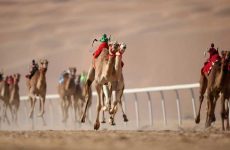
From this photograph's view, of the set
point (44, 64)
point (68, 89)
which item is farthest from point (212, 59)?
point (68, 89)

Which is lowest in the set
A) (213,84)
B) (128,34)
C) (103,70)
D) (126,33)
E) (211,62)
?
(213,84)

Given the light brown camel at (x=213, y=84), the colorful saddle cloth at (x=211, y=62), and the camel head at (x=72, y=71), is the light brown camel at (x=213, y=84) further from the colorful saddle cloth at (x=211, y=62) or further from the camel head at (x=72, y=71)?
the camel head at (x=72, y=71)

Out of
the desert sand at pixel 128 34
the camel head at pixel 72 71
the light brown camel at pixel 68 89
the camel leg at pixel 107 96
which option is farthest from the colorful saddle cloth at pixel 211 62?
the desert sand at pixel 128 34

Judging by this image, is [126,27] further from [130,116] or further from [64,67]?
[130,116]

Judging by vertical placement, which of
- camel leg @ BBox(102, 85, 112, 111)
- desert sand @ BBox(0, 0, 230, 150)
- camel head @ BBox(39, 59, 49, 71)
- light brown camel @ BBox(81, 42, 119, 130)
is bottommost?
camel leg @ BBox(102, 85, 112, 111)

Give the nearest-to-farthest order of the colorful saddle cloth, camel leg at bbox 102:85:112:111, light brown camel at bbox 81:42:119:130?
camel leg at bbox 102:85:112:111 → light brown camel at bbox 81:42:119:130 → the colorful saddle cloth

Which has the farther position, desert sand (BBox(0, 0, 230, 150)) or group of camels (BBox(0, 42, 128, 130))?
Answer: desert sand (BBox(0, 0, 230, 150))

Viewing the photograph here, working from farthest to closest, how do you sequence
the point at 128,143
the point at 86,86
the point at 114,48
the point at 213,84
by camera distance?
the point at 213,84 → the point at 86,86 → the point at 114,48 → the point at 128,143

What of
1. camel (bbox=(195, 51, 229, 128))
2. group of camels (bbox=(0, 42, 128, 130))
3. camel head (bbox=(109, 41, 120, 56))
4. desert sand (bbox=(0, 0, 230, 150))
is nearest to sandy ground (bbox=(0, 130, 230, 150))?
group of camels (bbox=(0, 42, 128, 130))

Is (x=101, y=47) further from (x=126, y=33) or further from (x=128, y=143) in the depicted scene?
(x=126, y=33)

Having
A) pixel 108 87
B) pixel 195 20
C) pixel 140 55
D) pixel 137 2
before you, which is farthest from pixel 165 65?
pixel 108 87

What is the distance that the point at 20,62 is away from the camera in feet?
255

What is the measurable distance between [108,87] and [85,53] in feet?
203

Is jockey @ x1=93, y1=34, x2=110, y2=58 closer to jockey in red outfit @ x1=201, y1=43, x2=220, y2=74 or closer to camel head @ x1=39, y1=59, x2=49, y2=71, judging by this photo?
jockey in red outfit @ x1=201, y1=43, x2=220, y2=74
